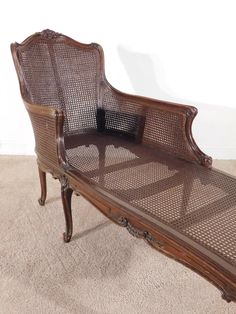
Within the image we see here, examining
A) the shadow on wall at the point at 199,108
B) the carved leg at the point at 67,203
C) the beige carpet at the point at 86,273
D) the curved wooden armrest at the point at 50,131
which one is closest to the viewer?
the beige carpet at the point at 86,273

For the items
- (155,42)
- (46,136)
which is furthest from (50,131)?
(155,42)

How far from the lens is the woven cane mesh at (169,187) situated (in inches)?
43.9

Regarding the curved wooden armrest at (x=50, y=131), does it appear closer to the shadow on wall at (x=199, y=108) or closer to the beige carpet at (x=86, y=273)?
the beige carpet at (x=86, y=273)

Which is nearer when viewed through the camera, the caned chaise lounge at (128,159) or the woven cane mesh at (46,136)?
the caned chaise lounge at (128,159)

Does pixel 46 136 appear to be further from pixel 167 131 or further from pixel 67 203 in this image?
pixel 167 131

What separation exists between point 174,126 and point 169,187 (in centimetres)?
37

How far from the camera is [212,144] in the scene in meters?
2.70

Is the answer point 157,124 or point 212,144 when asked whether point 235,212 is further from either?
point 212,144

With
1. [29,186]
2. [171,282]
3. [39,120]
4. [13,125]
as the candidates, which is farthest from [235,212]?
[13,125]

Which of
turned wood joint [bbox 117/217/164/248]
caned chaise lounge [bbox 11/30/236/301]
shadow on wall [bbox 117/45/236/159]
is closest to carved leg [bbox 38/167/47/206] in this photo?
caned chaise lounge [bbox 11/30/236/301]

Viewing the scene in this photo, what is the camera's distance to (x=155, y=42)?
2.41 m

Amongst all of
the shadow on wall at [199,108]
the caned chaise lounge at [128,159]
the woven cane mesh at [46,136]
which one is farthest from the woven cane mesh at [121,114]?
the shadow on wall at [199,108]

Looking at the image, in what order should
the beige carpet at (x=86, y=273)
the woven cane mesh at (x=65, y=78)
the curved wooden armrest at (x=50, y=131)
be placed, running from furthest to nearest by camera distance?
the woven cane mesh at (x=65, y=78), the curved wooden armrest at (x=50, y=131), the beige carpet at (x=86, y=273)

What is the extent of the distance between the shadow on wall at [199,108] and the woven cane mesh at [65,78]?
56cm
